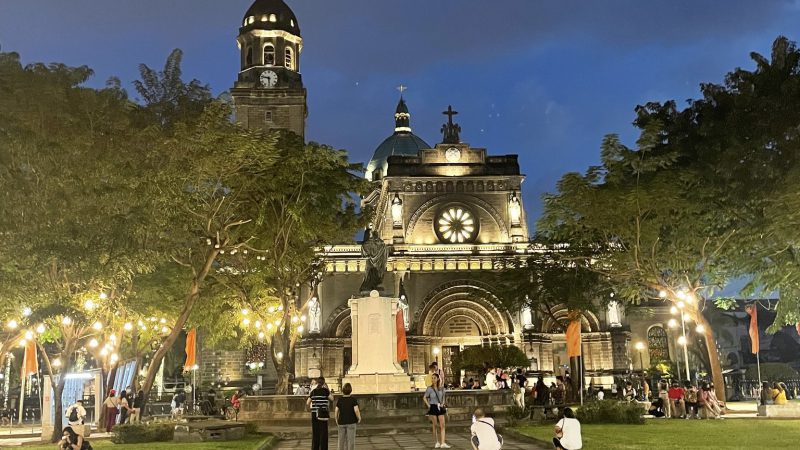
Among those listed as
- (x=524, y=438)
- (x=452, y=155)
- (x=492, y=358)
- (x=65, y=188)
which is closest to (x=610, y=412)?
(x=524, y=438)

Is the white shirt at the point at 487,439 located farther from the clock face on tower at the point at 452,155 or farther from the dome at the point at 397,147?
the dome at the point at 397,147

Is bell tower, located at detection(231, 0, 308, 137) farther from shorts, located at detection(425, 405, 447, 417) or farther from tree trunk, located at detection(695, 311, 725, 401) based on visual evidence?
shorts, located at detection(425, 405, 447, 417)

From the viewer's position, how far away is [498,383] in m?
33.1

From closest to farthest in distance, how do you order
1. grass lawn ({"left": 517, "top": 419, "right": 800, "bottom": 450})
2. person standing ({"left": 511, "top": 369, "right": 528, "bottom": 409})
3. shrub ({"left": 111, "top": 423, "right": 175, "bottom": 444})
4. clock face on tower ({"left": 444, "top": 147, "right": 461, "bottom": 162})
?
grass lawn ({"left": 517, "top": 419, "right": 800, "bottom": 450}), shrub ({"left": 111, "top": 423, "right": 175, "bottom": 444}), person standing ({"left": 511, "top": 369, "right": 528, "bottom": 409}), clock face on tower ({"left": 444, "top": 147, "right": 461, "bottom": 162})

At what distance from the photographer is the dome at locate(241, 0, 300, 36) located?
56.6 meters

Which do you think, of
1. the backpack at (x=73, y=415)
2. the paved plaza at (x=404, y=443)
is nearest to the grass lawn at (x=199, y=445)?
the paved plaza at (x=404, y=443)

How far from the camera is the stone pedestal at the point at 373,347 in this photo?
23188mm

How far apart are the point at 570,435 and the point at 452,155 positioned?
47748 mm

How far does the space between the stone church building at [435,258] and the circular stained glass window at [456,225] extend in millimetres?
77

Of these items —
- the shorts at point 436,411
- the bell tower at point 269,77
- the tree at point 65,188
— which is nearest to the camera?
the shorts at point 436,411

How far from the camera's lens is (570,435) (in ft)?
33.5

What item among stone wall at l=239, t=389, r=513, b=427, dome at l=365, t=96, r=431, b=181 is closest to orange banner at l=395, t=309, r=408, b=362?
stone wall at l=239, t=389, r=513, b=427

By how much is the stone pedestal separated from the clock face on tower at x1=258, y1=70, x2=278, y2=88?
37.1 metres

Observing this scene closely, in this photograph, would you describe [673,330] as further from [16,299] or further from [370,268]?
[16,299]
